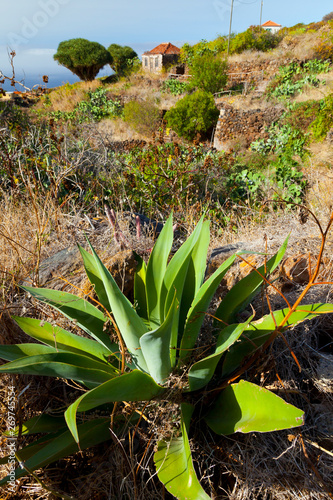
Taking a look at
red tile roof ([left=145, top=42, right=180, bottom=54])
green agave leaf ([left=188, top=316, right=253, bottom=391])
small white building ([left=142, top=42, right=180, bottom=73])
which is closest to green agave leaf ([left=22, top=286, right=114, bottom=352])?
green agave leaf ([left=188, top=316, right=253, bottom=391])

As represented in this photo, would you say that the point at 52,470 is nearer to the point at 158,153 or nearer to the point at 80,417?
the point at 80,417

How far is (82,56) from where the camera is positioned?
27531 millimetres

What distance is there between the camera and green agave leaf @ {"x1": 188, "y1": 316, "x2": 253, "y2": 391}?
1216 millimetres

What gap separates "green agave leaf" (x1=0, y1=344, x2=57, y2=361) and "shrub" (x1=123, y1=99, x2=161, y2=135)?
14641 mm

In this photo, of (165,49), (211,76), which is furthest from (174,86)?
(165,49)

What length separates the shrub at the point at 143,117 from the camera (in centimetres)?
1516

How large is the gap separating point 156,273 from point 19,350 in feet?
2.21

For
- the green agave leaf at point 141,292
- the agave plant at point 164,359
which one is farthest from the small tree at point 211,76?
the agave plant at point 164,359

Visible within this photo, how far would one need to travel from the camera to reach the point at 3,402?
153 cm

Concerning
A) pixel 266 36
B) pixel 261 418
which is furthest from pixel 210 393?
pixel 266 36

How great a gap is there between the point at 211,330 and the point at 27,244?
1.99m

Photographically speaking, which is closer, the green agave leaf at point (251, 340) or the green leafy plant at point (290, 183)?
the green agave leaf at point (251, 340)

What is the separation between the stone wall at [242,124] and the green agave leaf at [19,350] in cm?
1182

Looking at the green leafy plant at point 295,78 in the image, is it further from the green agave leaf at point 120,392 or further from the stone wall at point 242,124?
the green agave leaf at point 120,392
